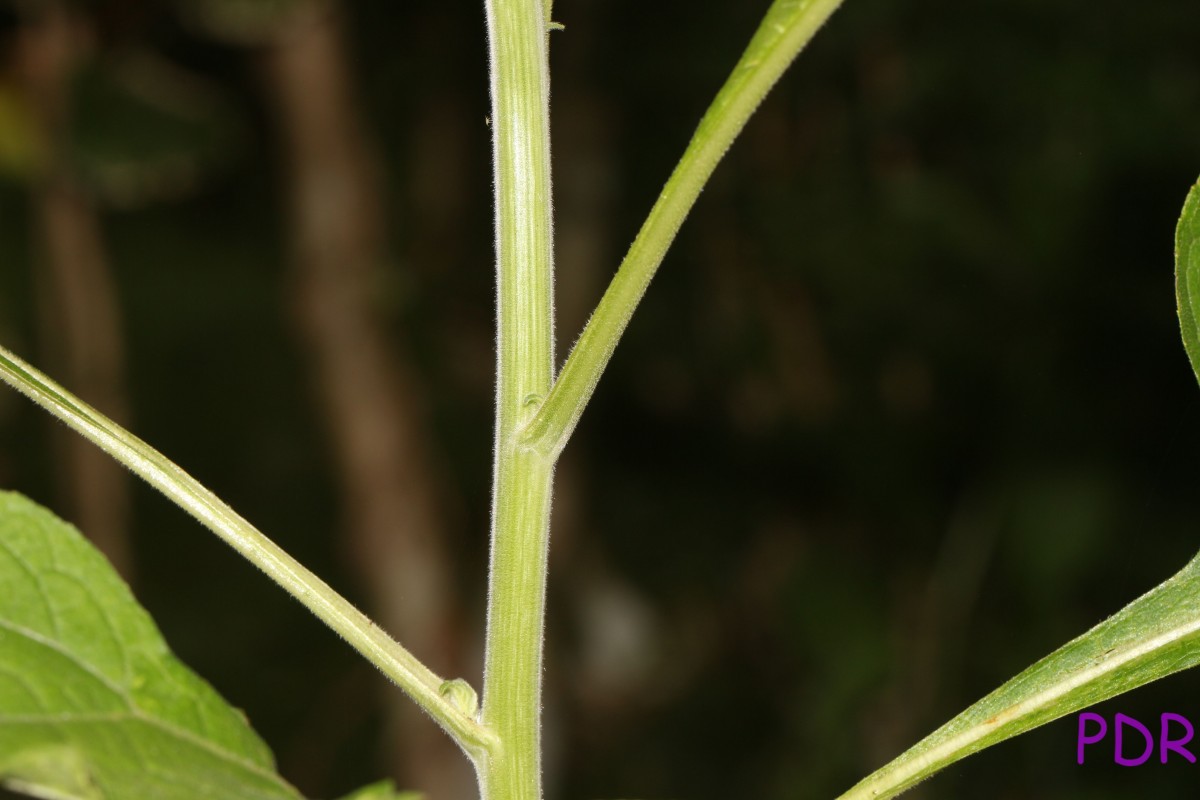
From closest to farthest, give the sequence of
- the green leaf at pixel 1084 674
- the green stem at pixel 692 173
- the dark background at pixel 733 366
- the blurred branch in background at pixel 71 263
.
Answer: the green stem at pixel 692 173, the green leaf at pixel 1084 674, the dark background at pixel 733 366, the blurred branch in background at pixel 71 263

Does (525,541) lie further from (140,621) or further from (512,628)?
(140,621)

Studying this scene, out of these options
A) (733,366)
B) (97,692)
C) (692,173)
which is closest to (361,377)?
(733,366)

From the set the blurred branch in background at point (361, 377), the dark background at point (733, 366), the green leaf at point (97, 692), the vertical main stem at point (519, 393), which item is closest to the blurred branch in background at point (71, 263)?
the dark background at point (733, 366)

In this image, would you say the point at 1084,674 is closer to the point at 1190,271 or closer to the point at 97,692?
the point at 1190,271

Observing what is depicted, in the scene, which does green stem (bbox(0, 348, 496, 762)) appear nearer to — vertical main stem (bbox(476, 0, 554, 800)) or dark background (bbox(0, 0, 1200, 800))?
vertical main stem (bbox(476, 0, 554, 800))

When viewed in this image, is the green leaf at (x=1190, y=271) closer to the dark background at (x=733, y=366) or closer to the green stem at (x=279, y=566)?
the green stem at (x=279, y=566)

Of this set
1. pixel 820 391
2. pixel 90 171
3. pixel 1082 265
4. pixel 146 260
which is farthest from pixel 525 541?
pixel 146 260
